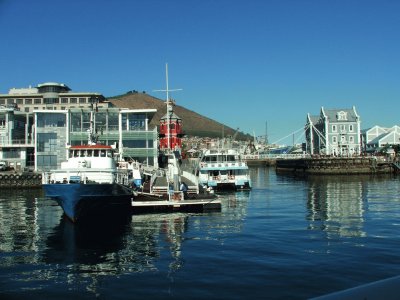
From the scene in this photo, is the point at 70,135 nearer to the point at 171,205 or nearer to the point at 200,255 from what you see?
the point at 171,205

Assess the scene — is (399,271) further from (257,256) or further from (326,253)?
(257,256)

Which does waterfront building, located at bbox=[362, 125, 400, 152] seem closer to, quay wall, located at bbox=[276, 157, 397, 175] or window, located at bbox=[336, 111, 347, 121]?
window, located at bbox=[336, 111, 347, 121]

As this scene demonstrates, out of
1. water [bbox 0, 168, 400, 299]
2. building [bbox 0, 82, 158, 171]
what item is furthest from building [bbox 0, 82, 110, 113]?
water [bbox 0, 168, 400, 299]

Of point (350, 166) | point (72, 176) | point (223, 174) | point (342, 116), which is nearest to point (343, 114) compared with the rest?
point (342, 116)

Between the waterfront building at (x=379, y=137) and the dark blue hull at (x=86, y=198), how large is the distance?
361 ft

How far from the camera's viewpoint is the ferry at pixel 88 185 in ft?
96.1

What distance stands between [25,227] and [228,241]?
551 inches

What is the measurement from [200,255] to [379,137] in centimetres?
12919

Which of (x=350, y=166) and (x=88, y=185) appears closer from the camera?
(x=88, y=185)

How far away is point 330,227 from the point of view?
25.2 m

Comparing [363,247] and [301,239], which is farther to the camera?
[301,239]

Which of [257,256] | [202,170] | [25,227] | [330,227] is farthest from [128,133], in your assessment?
[257,256]

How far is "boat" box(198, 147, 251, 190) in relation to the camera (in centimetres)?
5781

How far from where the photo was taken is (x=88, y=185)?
29234 mm
